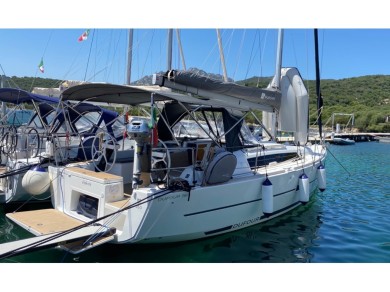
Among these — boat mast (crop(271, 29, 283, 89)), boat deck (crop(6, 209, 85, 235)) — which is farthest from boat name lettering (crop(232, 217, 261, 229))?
boat mast (crop(271, 29, 283, 89))

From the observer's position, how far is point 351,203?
10195 mm

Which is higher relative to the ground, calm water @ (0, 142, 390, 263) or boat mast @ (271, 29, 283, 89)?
boat mast @ (271, 29, 283, 89)

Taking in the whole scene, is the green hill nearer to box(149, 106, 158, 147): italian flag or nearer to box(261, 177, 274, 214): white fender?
box(261, 177, 274, 214): white fender

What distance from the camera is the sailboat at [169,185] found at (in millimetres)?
5172

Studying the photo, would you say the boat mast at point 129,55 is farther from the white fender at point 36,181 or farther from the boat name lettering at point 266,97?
the white fender at point 36,181

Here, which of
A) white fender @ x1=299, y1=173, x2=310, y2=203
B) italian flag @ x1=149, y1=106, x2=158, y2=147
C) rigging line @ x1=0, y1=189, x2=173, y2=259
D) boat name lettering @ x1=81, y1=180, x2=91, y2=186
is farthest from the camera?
white fender @ x1=299, y1=173, x2=310, y2=203

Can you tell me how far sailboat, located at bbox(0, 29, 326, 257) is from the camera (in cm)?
517

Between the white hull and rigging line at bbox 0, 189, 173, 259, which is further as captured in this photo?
the white hull

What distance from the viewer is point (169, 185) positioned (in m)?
5.52

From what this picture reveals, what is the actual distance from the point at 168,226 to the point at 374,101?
292 ft

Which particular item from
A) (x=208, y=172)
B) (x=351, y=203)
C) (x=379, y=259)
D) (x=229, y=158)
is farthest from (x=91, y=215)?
(x=351, y=203)

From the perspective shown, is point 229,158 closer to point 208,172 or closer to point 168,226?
point 208,172

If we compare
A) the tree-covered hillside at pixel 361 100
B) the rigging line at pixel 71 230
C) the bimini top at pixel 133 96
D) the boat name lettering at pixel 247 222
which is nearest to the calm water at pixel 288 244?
the boat name lettering at pixel 247 222

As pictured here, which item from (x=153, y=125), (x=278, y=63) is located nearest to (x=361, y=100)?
(x=278, y=63)
